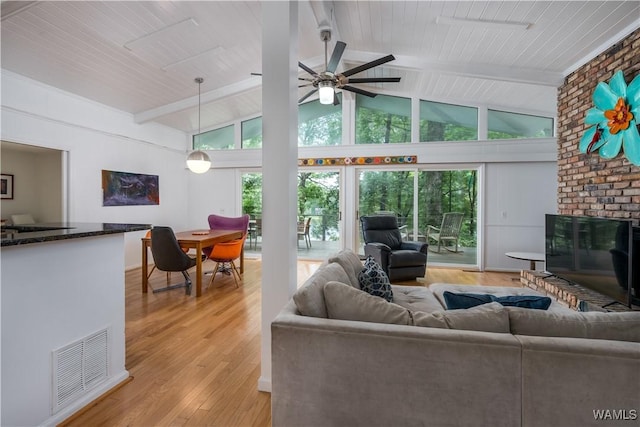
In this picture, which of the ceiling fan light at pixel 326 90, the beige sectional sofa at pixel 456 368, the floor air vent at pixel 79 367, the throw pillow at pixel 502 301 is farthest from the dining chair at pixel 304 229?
the beige sectional sofa at pixel 456 368

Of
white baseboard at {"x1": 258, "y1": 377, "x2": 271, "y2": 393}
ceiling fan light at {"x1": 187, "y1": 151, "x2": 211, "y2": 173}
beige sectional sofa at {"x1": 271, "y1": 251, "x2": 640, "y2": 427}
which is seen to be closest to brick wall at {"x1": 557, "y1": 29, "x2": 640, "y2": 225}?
beige sectional sofa at {"x1": 271, "y1": 251, "x2": 640, "y2": 427}

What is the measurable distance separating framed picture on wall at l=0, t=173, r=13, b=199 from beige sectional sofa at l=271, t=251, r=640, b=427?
658 cm

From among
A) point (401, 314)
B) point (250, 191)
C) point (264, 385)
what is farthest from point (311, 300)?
point (250, 191)

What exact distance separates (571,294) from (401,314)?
105 inches

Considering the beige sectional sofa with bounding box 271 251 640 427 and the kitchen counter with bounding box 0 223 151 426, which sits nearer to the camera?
the beige sectional sofa with bounding box 271 251 640 427

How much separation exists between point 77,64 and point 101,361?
3.58 metres

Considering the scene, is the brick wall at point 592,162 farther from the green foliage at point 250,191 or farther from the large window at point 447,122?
the green foliage at point 250,191

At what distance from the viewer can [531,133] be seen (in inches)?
208

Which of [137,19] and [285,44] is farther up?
[137,19]

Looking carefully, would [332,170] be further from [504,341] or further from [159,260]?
[504,341]

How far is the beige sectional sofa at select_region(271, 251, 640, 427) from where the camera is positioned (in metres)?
1.21

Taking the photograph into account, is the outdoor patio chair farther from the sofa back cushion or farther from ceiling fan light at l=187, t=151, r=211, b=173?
the sofa back cushion

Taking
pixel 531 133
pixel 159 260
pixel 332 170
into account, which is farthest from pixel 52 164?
pixel 531 133

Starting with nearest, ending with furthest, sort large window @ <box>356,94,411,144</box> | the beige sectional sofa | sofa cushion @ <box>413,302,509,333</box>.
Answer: the beige sectional sofa
sofa cushion @ <box>413,302,509,333</box>
large window @ <box>356,94,411,144</box>
